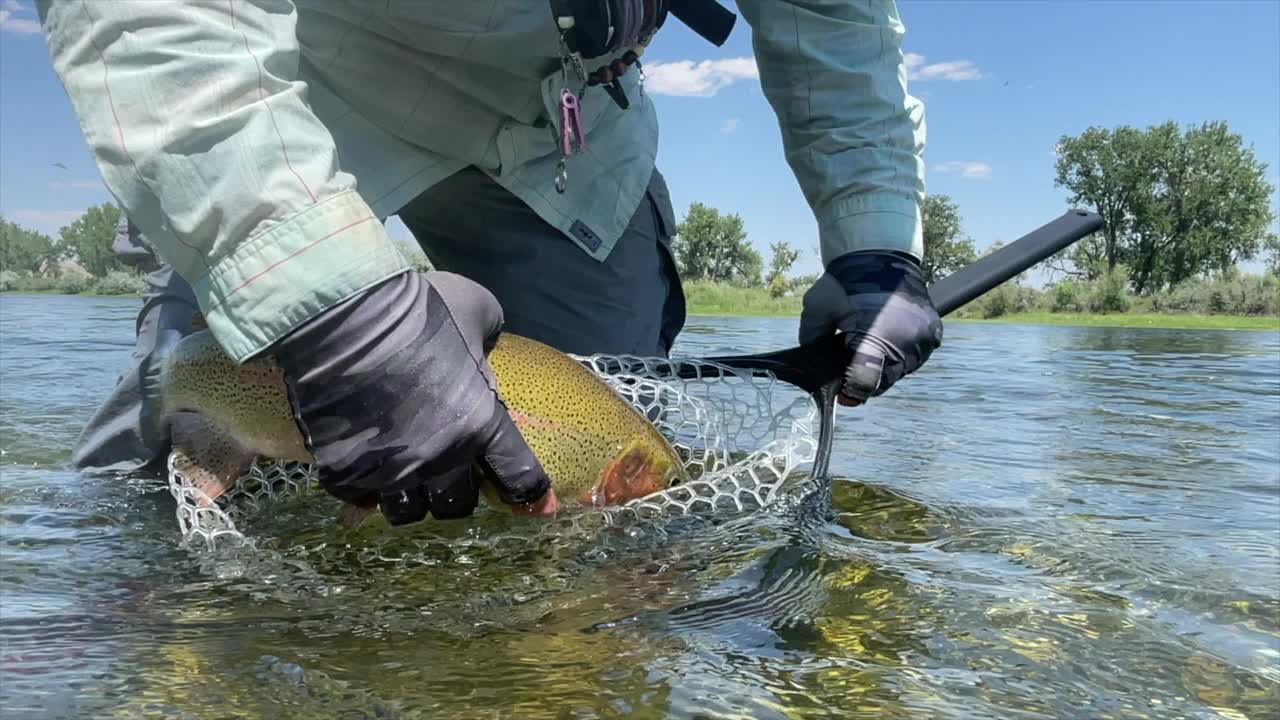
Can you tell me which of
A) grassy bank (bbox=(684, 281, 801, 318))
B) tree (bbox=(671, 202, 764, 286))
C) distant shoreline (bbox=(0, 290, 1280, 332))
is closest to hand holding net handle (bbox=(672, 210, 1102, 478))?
distant shoreline (bbox=(0, 290, 1280, 332))

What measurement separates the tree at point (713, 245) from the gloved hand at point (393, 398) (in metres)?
71.0

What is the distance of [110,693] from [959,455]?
124 inches

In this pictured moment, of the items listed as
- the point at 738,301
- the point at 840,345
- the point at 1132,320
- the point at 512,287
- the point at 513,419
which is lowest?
the point at 513,419

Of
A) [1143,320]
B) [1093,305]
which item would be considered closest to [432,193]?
→ [1143,320]

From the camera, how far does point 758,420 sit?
2654mm

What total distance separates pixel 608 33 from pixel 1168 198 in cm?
6134

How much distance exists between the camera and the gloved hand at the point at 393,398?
1462 millimetres

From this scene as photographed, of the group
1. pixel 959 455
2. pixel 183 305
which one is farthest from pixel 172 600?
pixel 959 455

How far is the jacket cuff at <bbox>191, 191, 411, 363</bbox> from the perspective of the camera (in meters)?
1.42

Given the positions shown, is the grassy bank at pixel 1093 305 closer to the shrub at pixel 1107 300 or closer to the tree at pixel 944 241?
the shrub at pixel 1107 300

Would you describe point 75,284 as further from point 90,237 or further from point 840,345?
point 840,345

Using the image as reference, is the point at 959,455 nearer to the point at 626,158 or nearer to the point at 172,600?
the point at 626,158

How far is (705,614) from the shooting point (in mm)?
1658

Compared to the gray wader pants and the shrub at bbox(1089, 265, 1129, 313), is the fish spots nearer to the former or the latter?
the gray wader pants
